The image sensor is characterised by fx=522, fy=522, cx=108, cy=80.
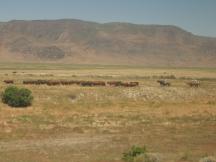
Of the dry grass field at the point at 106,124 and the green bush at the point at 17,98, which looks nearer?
the dry grass field at the point at 106,124

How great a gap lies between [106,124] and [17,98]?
35.3 ft

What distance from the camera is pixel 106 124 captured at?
39344 millimetres

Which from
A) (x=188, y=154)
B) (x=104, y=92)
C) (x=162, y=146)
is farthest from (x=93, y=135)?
(x=104, y=92)

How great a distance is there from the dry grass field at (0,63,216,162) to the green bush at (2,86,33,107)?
0.80 m

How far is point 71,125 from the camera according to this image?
3856cm

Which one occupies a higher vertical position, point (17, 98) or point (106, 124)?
point (17, 98)

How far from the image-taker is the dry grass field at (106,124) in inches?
1099

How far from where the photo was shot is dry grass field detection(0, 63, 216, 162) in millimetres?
27922

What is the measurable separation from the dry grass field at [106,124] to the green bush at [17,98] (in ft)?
2.63

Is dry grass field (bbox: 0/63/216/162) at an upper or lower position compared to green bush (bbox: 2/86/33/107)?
lower

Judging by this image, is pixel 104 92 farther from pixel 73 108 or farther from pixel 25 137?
pixel 25 137

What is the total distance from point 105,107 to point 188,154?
76.6 ft

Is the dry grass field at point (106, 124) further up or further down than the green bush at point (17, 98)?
further down

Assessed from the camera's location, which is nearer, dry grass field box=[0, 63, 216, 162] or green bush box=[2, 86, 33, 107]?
dry grass field box=[0, 63, 216, 162]
